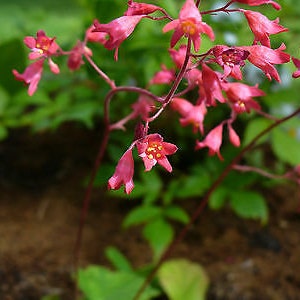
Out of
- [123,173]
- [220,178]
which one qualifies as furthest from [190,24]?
[220,178]

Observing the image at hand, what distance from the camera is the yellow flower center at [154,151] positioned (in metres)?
0.76

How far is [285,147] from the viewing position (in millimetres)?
1547

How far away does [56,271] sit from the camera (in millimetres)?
1546

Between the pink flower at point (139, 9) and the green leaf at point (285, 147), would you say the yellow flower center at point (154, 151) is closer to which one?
the pink flower at point (139, 9)

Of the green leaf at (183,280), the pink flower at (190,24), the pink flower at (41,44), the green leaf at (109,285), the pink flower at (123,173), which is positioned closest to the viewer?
the pink flower at (190,24)

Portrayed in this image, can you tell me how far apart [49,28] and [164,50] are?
46 centimetres

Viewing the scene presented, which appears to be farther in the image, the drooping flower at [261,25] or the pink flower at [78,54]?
the pink flower at [78,54]

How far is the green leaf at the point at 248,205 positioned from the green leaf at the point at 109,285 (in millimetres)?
336

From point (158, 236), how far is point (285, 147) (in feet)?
1.34


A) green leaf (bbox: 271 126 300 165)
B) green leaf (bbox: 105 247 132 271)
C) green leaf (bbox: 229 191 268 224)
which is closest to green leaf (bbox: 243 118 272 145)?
green leaf (bbox: 271 126 300 165)

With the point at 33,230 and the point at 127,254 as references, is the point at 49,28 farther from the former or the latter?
the point at 127,254

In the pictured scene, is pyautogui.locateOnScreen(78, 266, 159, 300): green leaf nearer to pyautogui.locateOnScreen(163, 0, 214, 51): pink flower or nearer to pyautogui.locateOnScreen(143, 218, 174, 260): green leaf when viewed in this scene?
pyautogui.locateOnScreen(143, 218, 174, 260): green leaf

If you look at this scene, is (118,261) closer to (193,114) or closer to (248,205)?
(248,205)

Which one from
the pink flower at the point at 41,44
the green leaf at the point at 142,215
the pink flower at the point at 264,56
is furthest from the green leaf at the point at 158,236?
the pink flower at the point at 264,56
